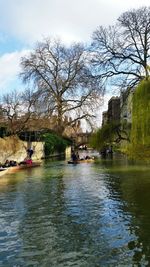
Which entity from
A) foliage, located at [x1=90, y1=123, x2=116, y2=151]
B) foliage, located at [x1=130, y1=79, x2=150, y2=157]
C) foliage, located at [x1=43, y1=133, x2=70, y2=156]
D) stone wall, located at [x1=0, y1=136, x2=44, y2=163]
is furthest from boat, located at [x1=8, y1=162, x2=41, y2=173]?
foliage, located at [x1=130, y1=79, x2=150, y2=157]

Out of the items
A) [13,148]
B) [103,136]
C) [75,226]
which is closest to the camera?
[75,226]

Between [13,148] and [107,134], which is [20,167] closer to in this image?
[13,148]

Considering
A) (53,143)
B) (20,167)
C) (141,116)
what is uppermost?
(53,143)

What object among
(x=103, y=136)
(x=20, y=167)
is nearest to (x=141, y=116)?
(x=103, y=136)

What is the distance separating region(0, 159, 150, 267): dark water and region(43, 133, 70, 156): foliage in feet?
141

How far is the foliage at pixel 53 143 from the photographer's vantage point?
70.2 metres

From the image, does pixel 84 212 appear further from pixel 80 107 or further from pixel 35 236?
pixel 80 107

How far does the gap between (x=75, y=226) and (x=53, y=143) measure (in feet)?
189

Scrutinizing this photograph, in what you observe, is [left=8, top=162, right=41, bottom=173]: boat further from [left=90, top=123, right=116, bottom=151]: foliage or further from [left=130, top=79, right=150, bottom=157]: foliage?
[left=130, top=79, right=150, bottom=157]: foliage

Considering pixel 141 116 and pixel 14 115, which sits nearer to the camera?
pixel 141 116

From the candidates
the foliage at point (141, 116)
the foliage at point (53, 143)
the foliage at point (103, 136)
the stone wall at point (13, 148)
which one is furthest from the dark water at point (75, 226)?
the foliage at point (53, 143)

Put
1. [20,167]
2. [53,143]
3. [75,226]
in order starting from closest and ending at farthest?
1. [75,226]
2. [20,167]
3. [53,143]

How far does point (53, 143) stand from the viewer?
72.9 m

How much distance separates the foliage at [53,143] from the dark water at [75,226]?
42910 millimetres
